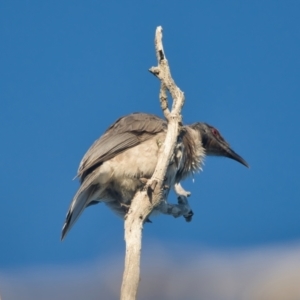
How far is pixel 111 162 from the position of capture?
20.0 ft

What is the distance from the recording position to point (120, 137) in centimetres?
625

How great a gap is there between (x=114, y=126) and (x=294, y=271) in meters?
4.31

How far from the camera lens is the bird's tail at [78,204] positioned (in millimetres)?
5195

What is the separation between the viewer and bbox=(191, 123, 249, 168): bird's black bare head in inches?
290

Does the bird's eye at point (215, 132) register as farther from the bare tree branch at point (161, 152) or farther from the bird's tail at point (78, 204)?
the bare tree branch at point (161, 152)

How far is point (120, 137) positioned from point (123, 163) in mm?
337

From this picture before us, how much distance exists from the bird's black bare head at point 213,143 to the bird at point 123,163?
2.60ft

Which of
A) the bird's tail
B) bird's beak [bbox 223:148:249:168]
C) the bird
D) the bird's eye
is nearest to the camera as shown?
the bird's tail

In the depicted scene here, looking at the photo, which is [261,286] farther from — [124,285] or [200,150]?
[200,150]

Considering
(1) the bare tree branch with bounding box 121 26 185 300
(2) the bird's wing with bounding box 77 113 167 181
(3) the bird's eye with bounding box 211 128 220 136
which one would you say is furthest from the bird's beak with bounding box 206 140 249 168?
(1) the bare tree branch with bounding box 121 26 185 300

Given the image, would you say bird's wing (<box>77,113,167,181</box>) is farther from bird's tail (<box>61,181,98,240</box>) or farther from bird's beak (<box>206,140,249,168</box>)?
bird's beak (<box>206,140,249,168</box>)

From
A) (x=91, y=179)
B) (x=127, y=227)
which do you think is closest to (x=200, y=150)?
(x=91, y=179)

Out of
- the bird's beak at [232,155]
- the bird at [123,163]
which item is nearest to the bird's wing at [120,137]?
the bird at [123,163]

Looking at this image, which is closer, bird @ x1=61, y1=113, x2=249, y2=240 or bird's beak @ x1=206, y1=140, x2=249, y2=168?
bird @ x1=61, y1=113, x2=249, y2=240
